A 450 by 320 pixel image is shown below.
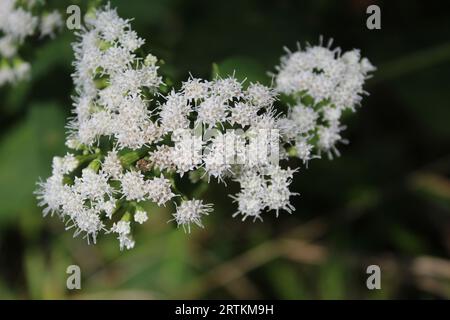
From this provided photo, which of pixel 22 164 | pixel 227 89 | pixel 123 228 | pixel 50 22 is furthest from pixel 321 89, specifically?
pixel 22 164

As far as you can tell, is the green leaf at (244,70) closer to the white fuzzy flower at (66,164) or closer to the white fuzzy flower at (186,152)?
the white fuzzy flower at (186,152)

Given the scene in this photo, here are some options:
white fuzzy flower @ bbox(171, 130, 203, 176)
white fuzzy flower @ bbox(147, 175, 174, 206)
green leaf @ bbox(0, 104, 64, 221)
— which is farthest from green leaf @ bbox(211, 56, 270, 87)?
green leaf @ bbox(0, 104, 64, 221)

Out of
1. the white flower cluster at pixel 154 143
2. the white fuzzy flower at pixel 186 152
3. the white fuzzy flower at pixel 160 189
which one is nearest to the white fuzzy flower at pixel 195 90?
the white flower cluster at pixel 154 143

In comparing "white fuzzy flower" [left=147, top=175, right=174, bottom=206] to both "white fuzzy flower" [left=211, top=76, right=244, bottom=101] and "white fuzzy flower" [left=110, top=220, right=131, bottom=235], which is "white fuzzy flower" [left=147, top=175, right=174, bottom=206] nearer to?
"white fuzzy flower" [left=110, top=220, right=131, bottom=235]

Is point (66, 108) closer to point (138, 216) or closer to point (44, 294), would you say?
point (138, 216)

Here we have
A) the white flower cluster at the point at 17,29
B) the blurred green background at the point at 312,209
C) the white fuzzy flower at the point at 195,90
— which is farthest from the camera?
the blurred green background at the point at 312,209

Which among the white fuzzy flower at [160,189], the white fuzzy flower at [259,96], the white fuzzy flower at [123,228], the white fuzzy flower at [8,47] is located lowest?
the white fuzzy flower at [123,228]
